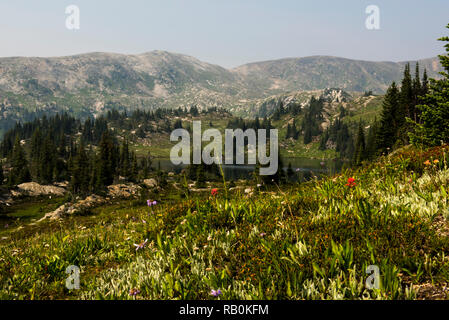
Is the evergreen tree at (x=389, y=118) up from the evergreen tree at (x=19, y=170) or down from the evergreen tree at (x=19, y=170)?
up

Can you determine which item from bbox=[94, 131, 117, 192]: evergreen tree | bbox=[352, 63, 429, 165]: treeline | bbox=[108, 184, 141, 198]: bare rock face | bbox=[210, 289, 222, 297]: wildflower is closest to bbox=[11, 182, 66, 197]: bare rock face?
bbox=[94, 131, 117, 192]: evergreen tree

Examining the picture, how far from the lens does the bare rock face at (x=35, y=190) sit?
96.0 meters

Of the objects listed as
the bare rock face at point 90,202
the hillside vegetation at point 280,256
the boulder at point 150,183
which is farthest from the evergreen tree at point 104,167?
the hillside vegetation at point 280,256

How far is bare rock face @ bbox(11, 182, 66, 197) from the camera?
96006mm

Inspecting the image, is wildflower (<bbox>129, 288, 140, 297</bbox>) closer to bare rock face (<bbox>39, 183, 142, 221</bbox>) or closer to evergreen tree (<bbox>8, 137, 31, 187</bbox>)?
bare rock face (<bbox>39, 183, 142, 221</bbox>)

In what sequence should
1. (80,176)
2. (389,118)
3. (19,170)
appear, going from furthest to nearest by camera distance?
(19,170) < (80,176) < (389,118)

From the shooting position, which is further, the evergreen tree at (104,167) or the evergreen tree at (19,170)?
the evergreen tree at (19,170)

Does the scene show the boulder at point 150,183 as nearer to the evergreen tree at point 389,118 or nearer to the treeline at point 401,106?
the treeline at point 401,106

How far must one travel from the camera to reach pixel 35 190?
10075 cm

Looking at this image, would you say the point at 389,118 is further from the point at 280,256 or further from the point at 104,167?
the point at 104,167

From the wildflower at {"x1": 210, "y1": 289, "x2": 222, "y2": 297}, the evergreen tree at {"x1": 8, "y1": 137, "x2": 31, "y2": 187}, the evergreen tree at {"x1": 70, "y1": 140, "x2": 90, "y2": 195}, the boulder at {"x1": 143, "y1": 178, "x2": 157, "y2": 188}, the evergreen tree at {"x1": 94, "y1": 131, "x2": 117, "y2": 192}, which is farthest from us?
the boulder at {"x1": 143, "y1": 178, "x2": 157, "y2": 188}

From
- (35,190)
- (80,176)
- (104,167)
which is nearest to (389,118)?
(104,167)
